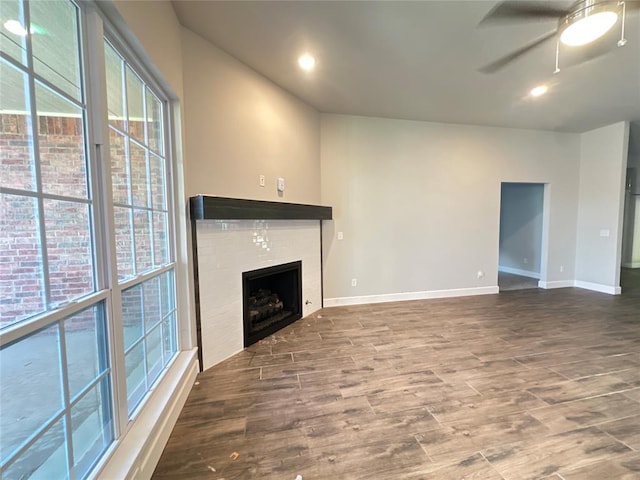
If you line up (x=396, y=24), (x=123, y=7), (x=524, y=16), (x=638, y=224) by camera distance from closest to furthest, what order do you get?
(x=123, y=7) < (x=524, y=16) < (x=396, y=24) < (x=638, y=224)

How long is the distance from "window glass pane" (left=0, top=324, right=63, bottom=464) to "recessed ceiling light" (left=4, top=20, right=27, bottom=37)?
39.5 inches

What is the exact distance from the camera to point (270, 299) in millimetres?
3543

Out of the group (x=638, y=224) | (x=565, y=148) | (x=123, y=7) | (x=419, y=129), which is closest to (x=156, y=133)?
(x=123, y=7)

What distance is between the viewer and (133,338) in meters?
1.60

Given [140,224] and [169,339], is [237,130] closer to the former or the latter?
[140,224]

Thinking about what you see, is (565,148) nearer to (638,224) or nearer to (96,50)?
(638,224)

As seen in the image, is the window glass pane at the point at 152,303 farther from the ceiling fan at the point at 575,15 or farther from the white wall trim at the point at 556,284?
the white wall trim at the point at 556,284

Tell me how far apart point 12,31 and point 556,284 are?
23.9ft

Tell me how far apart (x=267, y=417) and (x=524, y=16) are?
336 centimetres

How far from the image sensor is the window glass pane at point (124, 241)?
147 centimetres

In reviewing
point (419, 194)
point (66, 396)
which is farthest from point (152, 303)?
point (419, 194)

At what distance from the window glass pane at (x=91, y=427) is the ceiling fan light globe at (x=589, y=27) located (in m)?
3.56

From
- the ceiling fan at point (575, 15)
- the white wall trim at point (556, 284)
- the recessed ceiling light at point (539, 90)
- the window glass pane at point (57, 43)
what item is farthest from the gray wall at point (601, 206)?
the window glass pane at point (57, 43)

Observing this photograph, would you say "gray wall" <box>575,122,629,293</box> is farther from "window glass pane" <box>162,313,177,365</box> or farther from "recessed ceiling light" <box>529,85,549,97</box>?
"window glass pane" <box>162,313,177,365</box>
